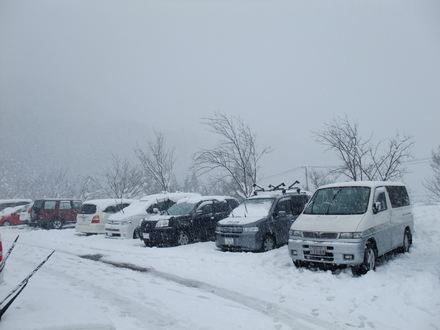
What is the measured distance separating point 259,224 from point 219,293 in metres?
Answer: 4.06

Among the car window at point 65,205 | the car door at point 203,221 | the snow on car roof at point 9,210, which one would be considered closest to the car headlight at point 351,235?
the car door at point 203,221

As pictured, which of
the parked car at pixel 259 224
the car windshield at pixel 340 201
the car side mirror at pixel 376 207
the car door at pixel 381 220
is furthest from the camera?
the parked car at pixel 259 224

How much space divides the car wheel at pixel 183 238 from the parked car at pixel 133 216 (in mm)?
2059

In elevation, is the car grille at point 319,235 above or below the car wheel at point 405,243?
above

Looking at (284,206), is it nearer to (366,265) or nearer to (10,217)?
(366,265)

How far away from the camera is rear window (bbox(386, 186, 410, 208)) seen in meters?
9.12

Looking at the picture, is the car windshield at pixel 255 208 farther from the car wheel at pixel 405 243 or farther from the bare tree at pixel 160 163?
the bare tree at pixel 160 163

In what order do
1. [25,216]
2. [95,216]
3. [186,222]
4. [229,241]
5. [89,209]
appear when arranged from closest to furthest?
1. [229,241]
2. [186,222]
3. [95,216]
4. [89,209]
5. [25,216]

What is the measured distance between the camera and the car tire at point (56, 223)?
20.6 meters

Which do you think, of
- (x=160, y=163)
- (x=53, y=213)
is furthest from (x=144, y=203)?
(x=160, y=163)

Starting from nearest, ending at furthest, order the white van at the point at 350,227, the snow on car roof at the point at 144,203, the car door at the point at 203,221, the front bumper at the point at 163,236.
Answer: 1. the white van at the point at 350,227
2. the front bumper at the point at 163,236
3. the car door at the point at 203,221
4. the snow on car roof at the point at 144,203

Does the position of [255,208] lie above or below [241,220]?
above

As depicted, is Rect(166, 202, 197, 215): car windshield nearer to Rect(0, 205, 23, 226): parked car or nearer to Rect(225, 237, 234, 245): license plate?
Rect(225, 237, 234, 245): license plate

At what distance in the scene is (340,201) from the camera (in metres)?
8.44
